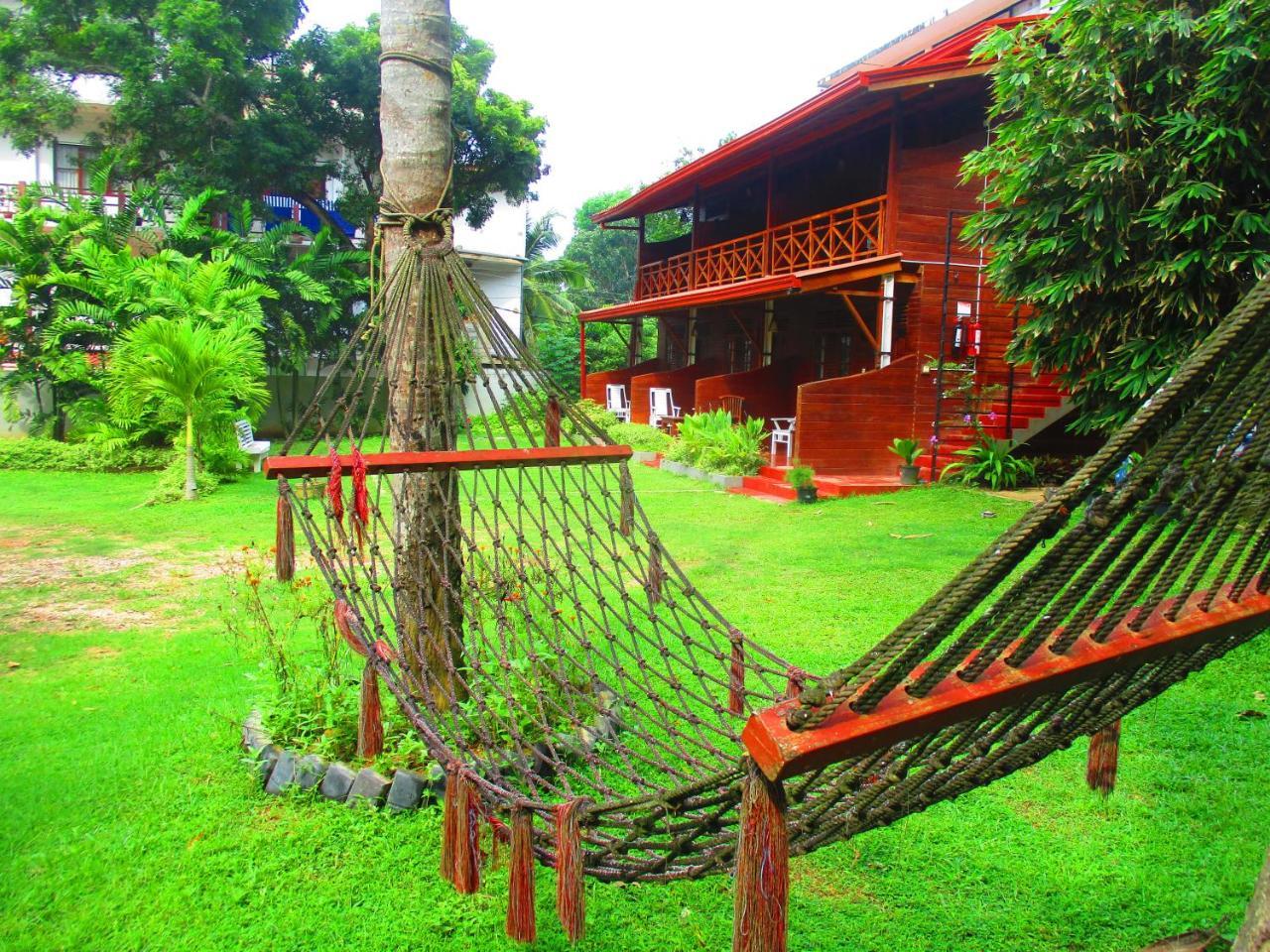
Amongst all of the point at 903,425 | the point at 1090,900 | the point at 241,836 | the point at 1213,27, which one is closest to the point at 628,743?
the point at 241,836

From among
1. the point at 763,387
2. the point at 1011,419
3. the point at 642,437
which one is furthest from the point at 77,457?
the point at 1011,419

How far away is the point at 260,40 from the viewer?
41.6 feet

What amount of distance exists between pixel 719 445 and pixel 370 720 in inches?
271

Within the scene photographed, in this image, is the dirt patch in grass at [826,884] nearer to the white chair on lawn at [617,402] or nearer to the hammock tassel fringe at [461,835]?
the hammock tassel fringe at [461,835]

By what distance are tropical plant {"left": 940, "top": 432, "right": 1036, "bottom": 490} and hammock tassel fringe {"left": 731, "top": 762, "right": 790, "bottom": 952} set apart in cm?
707

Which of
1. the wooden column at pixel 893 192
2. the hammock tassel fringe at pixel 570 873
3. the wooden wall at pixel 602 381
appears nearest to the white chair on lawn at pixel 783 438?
the wooden column at pixel 893 192

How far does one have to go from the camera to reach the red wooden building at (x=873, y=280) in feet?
27.6

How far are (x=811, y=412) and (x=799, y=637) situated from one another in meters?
4.67

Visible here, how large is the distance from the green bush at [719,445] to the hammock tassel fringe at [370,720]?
6559 mm

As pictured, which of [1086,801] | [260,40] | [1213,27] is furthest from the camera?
[260,40]

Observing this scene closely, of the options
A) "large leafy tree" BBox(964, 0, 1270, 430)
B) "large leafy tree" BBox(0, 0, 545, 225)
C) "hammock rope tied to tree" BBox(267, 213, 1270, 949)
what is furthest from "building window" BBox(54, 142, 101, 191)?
"hammock rope tied to tree" BBox(267, 213, 1270, 949)

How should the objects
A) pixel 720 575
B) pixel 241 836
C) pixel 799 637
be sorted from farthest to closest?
1. pixel 720 575
2. pixel 799 637
3. pixel 241 836

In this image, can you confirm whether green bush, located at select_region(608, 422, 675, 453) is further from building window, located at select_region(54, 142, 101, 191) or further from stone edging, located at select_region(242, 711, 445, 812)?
building window, located at select_region(54, 142, 101, 191)

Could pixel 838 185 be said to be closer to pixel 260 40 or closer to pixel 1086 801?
pixel 260 40
